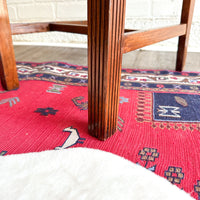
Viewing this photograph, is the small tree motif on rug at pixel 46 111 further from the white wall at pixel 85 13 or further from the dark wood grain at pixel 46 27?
the white wall at pixel 85 13

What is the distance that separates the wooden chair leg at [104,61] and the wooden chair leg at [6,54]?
540mm

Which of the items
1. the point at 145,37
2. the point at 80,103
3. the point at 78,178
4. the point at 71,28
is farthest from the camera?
the point at 71,28

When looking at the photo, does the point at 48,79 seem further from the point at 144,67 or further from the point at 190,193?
the point at 190,193

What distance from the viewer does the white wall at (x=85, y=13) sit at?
1735 millimetres

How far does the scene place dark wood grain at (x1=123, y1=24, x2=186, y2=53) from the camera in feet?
1.96

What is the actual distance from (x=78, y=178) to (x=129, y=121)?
1.06 ft

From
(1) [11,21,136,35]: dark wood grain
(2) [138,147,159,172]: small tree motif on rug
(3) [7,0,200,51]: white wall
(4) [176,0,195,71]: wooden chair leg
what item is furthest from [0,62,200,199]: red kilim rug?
(3) [7,0,200,51]: white wall

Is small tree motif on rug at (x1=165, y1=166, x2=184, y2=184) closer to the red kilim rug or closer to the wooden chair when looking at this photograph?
the red kilim rug

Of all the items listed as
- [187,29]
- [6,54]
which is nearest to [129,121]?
[6,54]

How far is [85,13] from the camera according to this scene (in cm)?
192

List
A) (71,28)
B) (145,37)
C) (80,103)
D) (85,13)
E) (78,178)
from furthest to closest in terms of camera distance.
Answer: (85,13) → (71,28) → (80,103) → (145,37) → (78,178)

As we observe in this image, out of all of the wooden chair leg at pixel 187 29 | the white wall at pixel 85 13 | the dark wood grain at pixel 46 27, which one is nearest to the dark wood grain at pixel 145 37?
the wooden chair leg at pixel 187 29

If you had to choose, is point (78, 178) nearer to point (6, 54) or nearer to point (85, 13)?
point (6, 54)

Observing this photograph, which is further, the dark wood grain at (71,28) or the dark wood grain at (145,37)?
the dark wood grain at (71,28)
